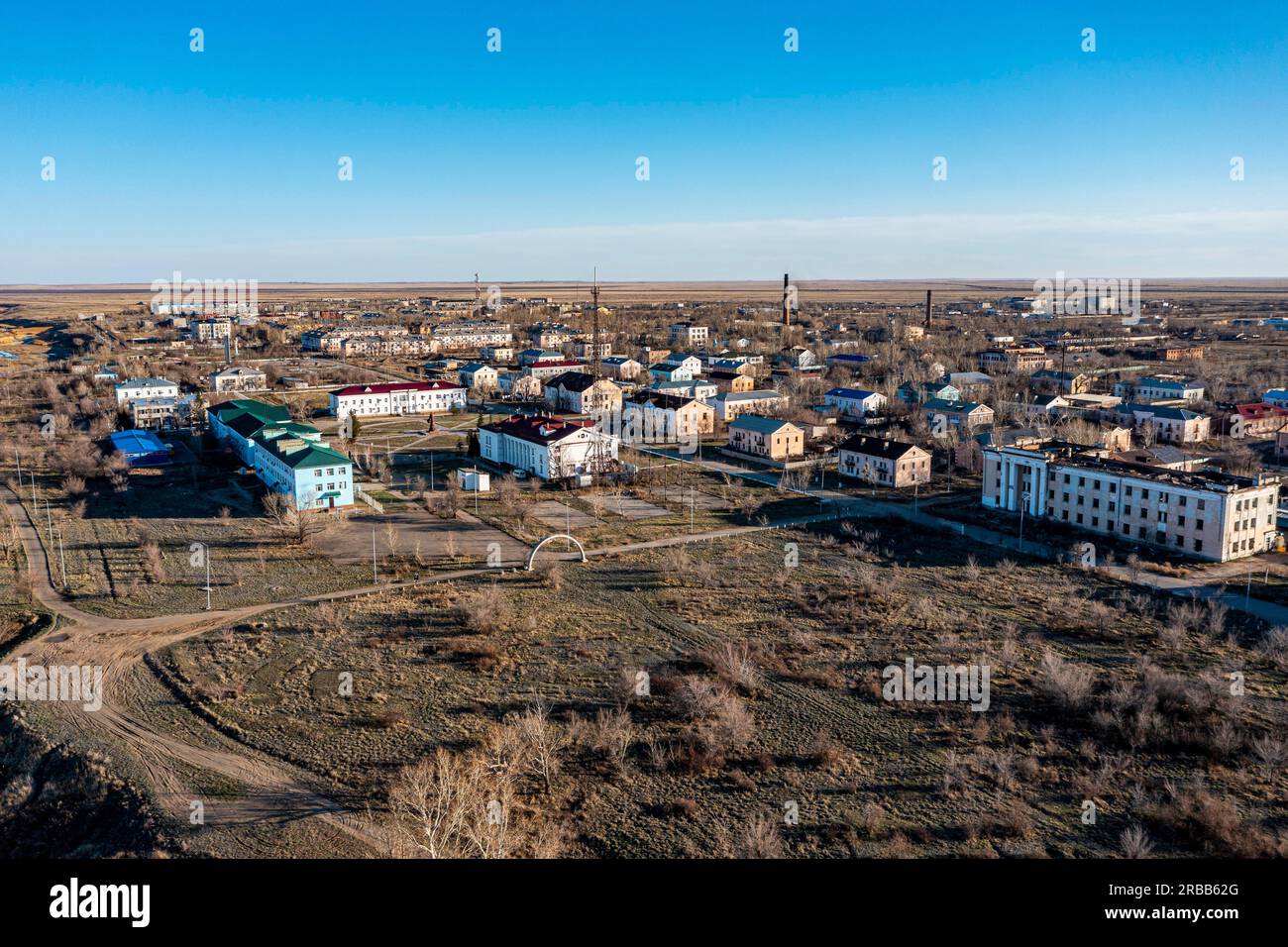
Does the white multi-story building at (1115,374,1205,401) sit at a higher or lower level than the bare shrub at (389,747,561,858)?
higher

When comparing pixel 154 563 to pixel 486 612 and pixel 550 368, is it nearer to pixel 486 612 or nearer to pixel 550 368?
pixel 486 612

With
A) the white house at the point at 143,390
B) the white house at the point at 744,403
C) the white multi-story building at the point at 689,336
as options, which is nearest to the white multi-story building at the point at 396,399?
the white house at the point at 143,390

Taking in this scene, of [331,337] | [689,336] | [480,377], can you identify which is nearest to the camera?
[480,377]

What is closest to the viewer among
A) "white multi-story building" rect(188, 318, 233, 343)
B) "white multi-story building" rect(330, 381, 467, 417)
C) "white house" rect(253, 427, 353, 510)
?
"white house" rect(253, 427, 353, 510)

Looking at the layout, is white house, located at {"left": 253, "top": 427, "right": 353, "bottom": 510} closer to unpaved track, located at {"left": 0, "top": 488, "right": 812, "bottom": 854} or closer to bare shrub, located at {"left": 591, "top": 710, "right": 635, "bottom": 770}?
unpaved track, located at {"left": 0, "top": 488, "right": 812, "bottom": 854}

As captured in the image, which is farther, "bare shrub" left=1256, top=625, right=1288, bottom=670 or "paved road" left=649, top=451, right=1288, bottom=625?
"paved road" left=649, top=451, right=1288, bottom=625

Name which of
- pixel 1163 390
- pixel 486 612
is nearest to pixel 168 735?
pixel 486 612

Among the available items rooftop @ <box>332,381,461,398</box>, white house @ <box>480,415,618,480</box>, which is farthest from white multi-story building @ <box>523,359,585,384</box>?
white house @ <box>480,415,618,480</box>
